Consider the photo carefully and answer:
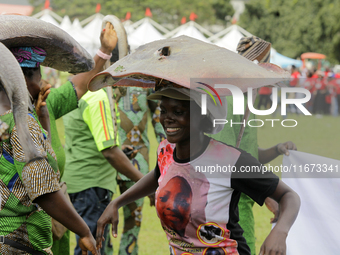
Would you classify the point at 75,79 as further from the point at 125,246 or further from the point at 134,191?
the point at 125,246

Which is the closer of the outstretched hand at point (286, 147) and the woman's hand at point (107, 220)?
the woman's hand at point (107, 220)

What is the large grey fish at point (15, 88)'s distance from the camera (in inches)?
65.4

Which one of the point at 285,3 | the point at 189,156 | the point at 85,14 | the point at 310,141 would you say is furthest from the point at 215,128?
the point at 85,14

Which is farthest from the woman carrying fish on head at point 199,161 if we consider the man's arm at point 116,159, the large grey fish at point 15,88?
the man's arm at point 116,159

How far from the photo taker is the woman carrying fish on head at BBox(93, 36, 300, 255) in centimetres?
190

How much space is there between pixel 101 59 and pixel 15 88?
147 cm

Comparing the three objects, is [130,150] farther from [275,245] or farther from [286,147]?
[275,245]

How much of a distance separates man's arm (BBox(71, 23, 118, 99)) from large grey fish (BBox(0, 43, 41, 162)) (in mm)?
1418

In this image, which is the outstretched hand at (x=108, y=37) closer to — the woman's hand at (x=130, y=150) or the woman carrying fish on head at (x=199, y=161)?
the woman carrying fish on head at (x=199, y=161)

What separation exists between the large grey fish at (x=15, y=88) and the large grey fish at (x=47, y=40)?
1.06 ft

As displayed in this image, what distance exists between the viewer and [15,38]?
2027mm

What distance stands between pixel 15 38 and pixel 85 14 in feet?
153

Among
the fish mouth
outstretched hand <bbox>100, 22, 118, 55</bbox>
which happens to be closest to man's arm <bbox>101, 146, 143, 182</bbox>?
outstretched hand <bbox>100, 22, 118, 55</bbox>

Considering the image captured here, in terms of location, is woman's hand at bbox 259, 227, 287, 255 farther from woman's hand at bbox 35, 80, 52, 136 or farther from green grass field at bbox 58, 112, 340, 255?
woman's hand at bbox 35, 80, 52, 136
